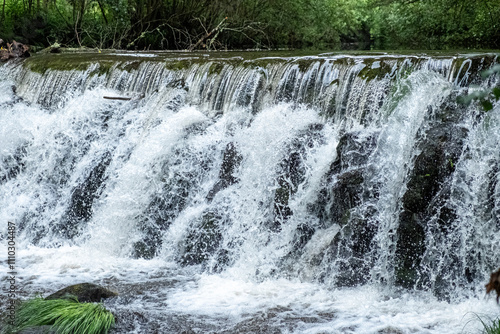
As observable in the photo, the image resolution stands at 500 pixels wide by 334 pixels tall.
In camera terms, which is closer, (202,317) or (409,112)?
(202,317)

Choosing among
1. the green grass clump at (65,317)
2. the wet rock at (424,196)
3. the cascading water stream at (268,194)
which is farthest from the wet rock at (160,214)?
the wet rock at (424,196)

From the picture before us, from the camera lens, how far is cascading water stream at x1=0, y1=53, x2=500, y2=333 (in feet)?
16.1

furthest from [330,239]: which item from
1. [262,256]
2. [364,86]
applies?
[364,86]

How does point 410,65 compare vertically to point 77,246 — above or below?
above

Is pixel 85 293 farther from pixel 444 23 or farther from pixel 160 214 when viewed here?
pixel 444 23

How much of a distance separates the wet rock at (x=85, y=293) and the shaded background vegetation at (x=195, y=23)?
10.2 meters

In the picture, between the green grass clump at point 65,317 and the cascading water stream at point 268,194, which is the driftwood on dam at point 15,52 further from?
the green grass clump at point 65,317

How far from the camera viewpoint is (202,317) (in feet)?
15.0

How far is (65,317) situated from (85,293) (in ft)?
2.21

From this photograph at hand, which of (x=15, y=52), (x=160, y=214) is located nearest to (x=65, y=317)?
(x=160, y=214)

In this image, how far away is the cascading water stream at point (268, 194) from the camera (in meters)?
4.89

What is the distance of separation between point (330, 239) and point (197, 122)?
9.07 ft

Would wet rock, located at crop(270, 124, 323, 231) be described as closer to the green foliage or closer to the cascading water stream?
the cascading water stream

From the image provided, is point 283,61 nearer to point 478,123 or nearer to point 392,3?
point 478,123
